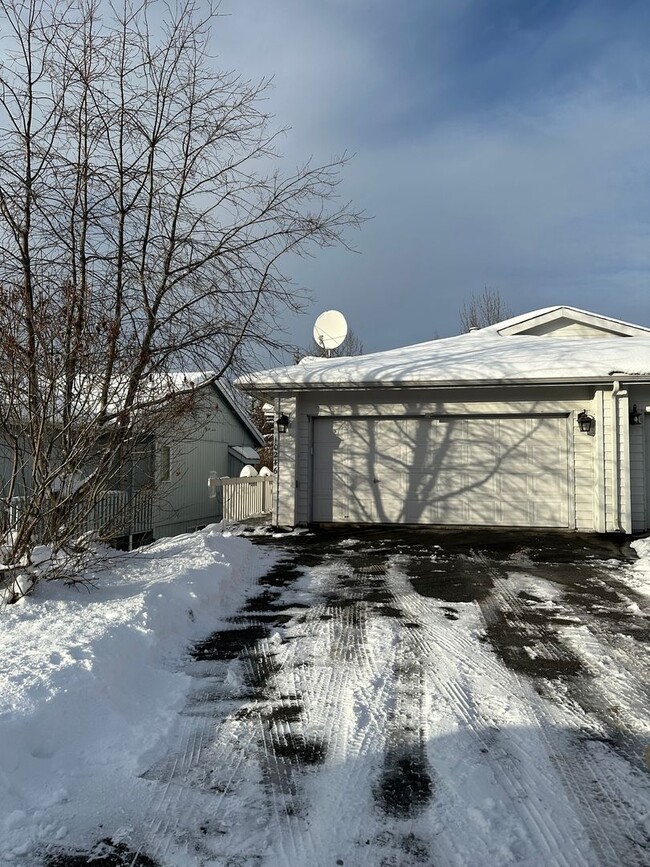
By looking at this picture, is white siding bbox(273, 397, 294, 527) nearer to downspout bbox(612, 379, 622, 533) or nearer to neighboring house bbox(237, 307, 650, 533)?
neighboring house bbox(237, 307, 650, 533)

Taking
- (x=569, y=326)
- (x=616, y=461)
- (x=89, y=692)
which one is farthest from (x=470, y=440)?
(x=89, y=692)

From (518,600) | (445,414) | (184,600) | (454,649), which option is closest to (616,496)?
(445,414)

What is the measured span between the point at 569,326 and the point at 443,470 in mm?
6351

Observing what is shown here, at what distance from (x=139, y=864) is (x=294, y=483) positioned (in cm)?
856

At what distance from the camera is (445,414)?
10555 mm

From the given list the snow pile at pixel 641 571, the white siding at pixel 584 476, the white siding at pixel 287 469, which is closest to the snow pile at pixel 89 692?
the snow pile at pixel 641 571

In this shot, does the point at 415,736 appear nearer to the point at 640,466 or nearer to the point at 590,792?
the point at 590,792

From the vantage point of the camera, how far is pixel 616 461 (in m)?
9.57

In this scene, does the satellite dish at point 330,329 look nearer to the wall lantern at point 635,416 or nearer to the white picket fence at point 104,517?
the wall lantern at point 635,416

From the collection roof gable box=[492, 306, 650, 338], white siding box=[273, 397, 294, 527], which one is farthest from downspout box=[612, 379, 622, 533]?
white siding box=[273, 397, 294, 527]

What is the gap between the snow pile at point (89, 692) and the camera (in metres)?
2.37

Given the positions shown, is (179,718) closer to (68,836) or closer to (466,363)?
(68,836)

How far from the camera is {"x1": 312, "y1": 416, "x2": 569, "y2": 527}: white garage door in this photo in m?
10.2

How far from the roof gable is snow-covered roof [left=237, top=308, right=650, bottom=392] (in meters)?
1.64
